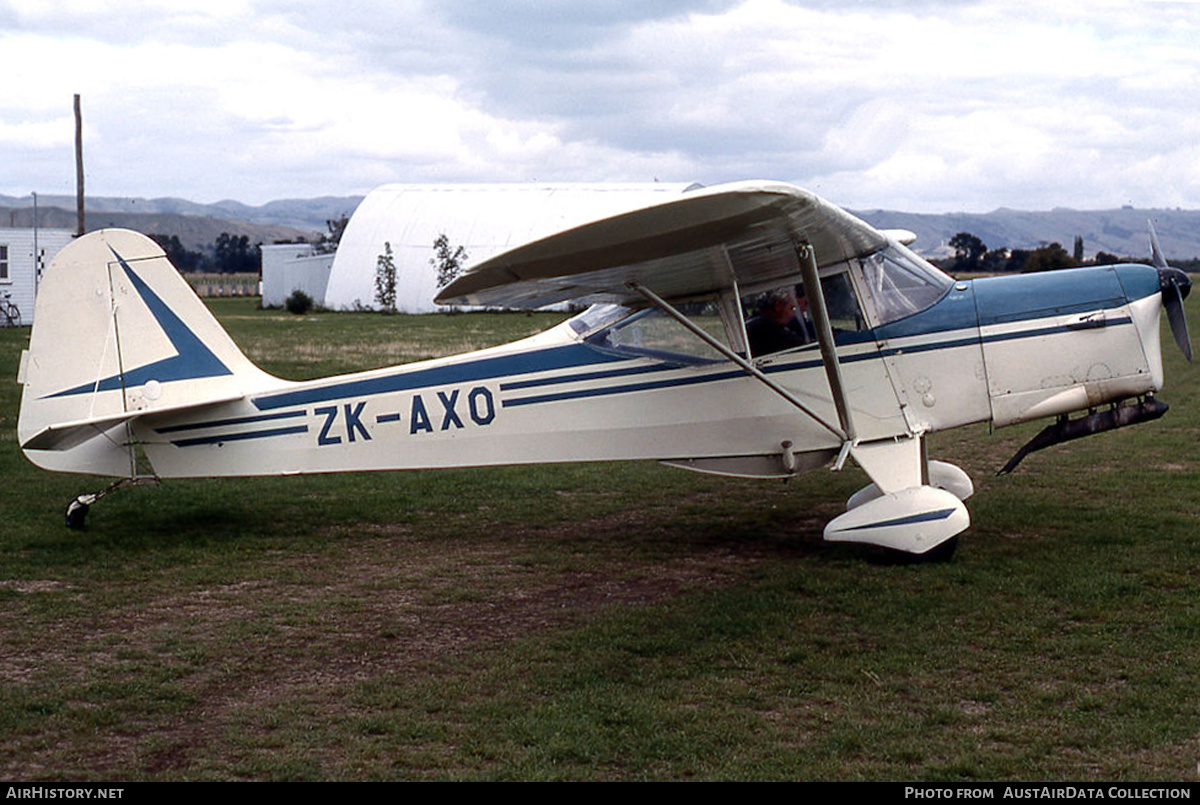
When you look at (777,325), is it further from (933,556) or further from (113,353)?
(113,353)

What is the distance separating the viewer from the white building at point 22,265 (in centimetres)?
4309

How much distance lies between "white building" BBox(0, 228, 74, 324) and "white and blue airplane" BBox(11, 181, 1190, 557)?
3868 cm

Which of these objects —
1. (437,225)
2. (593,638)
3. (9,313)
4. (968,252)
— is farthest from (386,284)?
(593,638)

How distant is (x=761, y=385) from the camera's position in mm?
7887

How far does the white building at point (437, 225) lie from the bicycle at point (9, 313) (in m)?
17.8

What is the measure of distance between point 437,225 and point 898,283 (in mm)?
51648

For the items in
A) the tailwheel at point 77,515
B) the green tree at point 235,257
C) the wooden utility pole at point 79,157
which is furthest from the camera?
the green tree at point 235,257

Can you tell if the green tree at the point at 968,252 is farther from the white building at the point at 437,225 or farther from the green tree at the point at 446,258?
the green tree at the point at 446,258

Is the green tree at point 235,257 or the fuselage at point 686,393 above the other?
the green tree at point 235,257

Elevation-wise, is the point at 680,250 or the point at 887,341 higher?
the point at 680,250

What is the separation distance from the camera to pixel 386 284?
55656 millimetres

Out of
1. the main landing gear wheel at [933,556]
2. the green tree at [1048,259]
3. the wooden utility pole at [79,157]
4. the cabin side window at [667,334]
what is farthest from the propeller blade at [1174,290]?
the green tree at [1048,259]

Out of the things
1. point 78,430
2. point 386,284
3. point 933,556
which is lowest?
point 933,556
